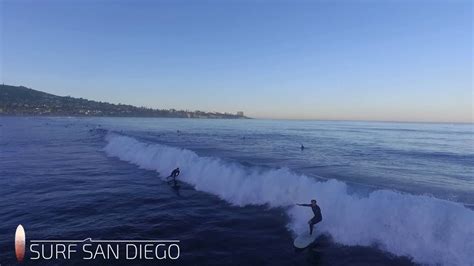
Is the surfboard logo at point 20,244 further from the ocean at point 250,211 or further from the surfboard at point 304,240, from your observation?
the surfboard at point 304,240

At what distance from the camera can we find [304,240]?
54.2 ft

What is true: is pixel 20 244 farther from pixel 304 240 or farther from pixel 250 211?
pixel 304 240

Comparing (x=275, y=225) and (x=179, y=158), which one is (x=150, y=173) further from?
(x=275, y=225)

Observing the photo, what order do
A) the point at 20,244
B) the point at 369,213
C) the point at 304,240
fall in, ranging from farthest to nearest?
the point at 369,213 < the point at 304,240 < the point at 20,244

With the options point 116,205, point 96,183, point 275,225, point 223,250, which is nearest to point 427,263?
point 275,225

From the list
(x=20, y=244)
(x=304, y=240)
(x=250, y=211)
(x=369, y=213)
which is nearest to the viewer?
(x=20, y=244)

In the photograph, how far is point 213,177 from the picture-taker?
30.4 meters

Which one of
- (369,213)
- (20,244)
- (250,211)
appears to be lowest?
(250,211)

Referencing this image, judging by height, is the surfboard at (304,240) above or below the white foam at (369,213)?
below

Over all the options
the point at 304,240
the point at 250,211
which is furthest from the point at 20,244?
the point at 304,240

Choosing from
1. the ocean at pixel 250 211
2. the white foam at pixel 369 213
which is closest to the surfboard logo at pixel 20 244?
the ocean at pixel 250 211

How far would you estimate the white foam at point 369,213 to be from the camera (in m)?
15.3

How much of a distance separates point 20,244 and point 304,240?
1346 cm

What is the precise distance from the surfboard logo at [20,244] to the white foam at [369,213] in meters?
13.2
